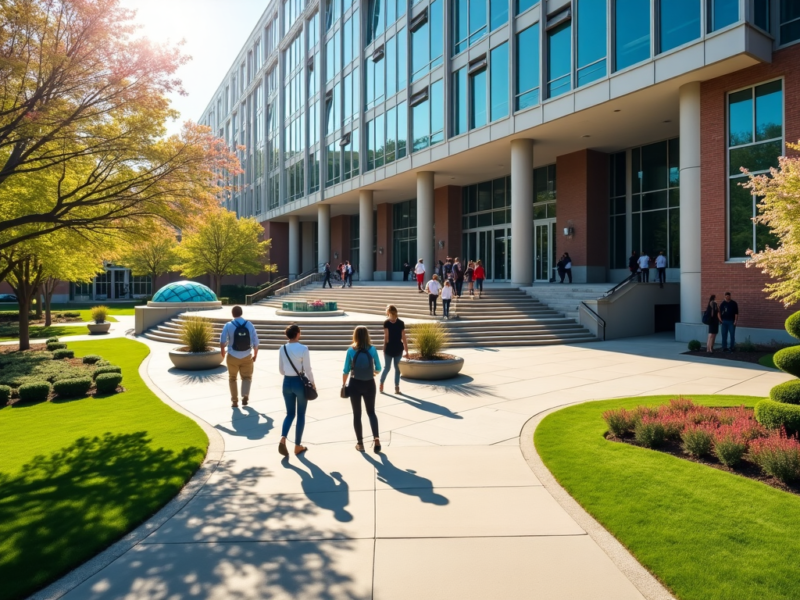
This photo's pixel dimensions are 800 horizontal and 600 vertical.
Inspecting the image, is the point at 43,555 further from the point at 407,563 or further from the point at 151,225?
the point at 151,225

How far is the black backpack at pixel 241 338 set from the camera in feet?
34.4

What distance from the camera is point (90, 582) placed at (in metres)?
4.23

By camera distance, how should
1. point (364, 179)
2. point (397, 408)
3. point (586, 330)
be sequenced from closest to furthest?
point (397, 408)
point (586, 330)
point (364, 179)

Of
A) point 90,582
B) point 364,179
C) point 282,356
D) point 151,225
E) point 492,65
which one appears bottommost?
point 90,582

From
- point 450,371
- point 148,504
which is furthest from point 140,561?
point 450,371

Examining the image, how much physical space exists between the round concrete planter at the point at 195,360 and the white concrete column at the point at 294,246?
35.7 metres

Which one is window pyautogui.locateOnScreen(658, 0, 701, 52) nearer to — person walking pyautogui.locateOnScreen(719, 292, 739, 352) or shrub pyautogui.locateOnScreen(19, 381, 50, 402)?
person walking pyautogui.locateOnScreen(719, 292, 739, 352)

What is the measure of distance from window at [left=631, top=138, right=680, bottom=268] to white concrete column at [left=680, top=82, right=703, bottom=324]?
6.45 metres

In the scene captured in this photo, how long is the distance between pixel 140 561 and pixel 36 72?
32.6ft

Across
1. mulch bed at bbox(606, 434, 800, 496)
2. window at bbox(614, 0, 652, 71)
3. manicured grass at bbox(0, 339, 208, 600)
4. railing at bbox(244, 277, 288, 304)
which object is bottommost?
manicured grass at bbox(0, 339, 208, 600)

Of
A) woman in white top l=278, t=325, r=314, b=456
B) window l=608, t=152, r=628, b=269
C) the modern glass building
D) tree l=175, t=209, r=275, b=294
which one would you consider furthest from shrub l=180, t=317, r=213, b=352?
tree l=175, t=209, r=275, b=294

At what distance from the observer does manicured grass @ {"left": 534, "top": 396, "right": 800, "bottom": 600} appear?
4.10 metres

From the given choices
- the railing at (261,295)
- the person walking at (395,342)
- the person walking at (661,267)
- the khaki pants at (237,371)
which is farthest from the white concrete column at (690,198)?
the railing at (261,295)

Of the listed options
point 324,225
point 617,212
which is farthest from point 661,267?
point 324,225
